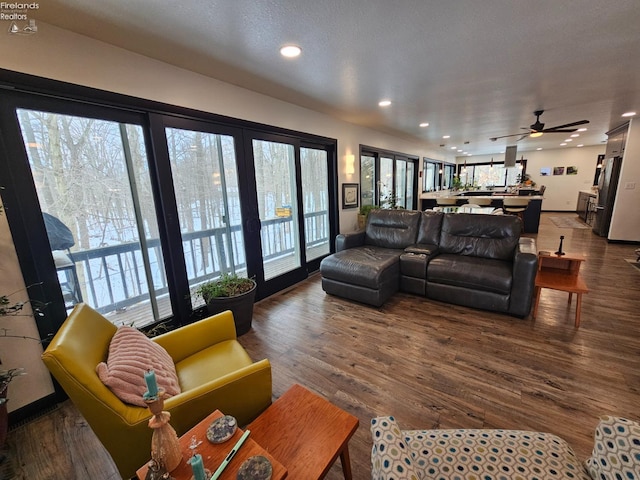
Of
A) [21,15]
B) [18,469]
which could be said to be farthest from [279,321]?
[21,15]

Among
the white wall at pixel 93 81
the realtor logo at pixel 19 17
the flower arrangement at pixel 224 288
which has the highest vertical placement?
the realtor logo at pixel 19 17

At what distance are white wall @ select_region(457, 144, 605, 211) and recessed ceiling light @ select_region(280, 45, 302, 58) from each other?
39.0 feet

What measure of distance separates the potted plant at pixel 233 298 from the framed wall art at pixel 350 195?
2.76 metres

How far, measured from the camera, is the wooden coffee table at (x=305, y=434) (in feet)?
3.40

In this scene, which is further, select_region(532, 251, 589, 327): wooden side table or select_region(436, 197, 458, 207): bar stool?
select_region(436, 197, 458, 207): bar stool

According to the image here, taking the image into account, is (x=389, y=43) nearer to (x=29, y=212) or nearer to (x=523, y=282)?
(x=523, y=282)

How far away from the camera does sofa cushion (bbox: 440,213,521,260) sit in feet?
10.6

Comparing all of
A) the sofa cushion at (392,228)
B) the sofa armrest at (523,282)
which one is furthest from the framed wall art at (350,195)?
the sofa armrest at (523,282)

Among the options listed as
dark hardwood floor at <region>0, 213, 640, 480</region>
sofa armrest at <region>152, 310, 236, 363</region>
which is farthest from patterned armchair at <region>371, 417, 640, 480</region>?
sofa armrest at <region>152, 310, 236, 363</region>

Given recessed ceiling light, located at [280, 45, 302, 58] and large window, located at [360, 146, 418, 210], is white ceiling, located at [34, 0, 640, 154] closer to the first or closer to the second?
recessed ceiling light, located at [280, 45, 302, 58]

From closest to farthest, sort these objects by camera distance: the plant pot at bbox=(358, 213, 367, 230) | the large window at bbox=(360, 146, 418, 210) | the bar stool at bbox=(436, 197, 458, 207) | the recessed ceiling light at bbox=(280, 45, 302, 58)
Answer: the recessed ceiling light at bbox=(280, 45, 302, 58), the plant pot at bbox=(358, 213, 367, 230), the large window at bbox=(360, 146, 418, 210), the bar stool at bbox=(436, 197, 458, 207)

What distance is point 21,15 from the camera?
5.28 ft

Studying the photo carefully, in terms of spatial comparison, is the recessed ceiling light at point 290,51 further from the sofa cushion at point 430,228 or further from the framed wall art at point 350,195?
the framed wall art at point 350,195

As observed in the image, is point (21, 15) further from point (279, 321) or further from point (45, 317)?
point (279, 321)
